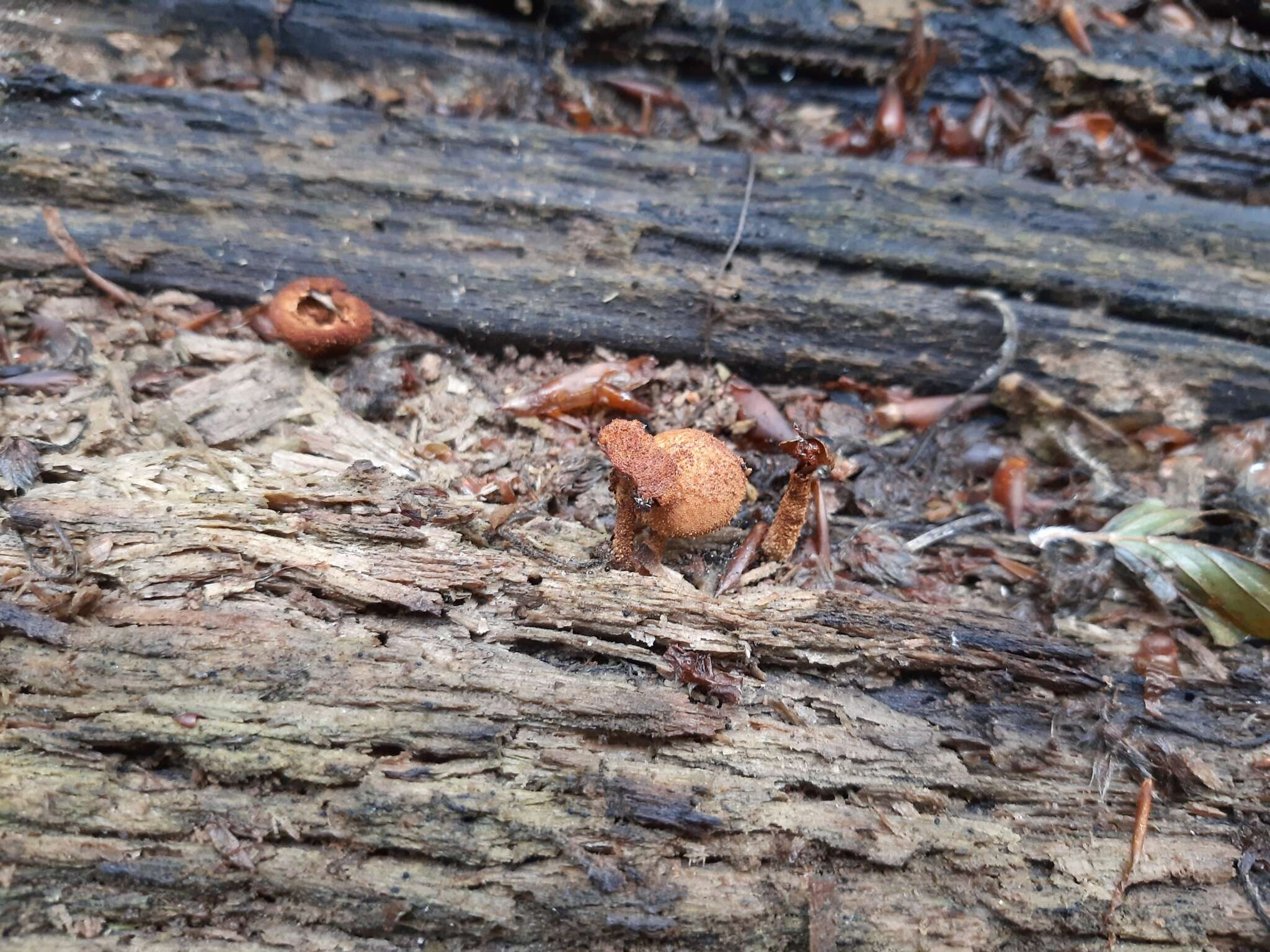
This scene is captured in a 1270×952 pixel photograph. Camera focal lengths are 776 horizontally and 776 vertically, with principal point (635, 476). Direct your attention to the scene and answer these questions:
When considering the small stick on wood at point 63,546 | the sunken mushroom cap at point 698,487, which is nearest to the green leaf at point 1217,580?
the sunken mushroom cap at point 698,487

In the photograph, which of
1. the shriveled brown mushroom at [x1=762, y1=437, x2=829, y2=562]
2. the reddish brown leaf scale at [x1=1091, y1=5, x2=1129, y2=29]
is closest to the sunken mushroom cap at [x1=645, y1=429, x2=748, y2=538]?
the shriveled brown mushroom at [x1=762, y1=437, x2=829, y2=562]

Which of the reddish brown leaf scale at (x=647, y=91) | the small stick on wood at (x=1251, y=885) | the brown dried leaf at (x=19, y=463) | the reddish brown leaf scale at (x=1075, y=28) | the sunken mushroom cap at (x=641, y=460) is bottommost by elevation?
the small stick on wood at (x=1251, y=885)

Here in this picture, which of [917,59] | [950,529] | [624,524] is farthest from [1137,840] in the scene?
[917,59]

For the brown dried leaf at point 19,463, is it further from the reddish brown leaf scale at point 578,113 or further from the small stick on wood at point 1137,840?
the small stick on wood at point 1137,840

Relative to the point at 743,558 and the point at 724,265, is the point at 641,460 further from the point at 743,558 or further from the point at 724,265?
the point at 724,265

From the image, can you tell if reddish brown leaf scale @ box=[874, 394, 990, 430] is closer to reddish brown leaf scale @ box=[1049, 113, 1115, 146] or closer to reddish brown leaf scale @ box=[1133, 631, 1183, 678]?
reddish brown leaf scale @ box=[1133, 631, 1183, 678]

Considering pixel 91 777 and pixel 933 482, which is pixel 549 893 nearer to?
pixel 91 777
